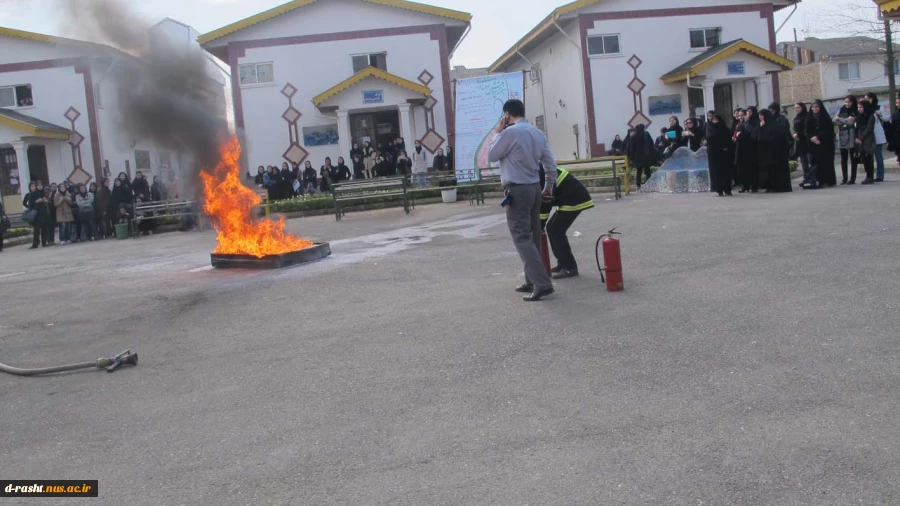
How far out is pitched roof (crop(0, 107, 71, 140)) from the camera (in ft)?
98.9

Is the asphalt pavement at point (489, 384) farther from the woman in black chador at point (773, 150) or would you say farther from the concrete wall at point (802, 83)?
the concrete wall at point (802, 83)

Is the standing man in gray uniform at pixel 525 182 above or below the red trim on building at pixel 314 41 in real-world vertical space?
below

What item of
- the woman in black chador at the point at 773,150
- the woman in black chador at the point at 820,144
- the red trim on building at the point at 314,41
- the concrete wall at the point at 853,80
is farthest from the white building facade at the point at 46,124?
the concrete wall at the point at 853,80

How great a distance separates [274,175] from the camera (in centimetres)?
2745

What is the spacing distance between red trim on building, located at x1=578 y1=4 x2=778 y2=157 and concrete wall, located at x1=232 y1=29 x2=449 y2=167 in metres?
5.36

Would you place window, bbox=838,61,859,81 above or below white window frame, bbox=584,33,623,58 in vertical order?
above

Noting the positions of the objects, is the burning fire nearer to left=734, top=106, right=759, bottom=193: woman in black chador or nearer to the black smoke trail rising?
the black smoke trail rising

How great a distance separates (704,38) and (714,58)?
2657mm

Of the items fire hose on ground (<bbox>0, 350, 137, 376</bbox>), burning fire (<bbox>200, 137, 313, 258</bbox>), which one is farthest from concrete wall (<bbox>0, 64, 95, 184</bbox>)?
fire hose on ground (<bbox>0, 350, 137, 376</bbox>)

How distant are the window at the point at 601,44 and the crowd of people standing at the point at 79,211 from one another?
16116mm

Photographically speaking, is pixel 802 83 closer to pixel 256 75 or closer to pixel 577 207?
pixel 256 75

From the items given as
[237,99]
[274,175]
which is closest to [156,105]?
[274,175]

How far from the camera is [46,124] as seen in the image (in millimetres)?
32125

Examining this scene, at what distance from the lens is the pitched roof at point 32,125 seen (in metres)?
30.1
